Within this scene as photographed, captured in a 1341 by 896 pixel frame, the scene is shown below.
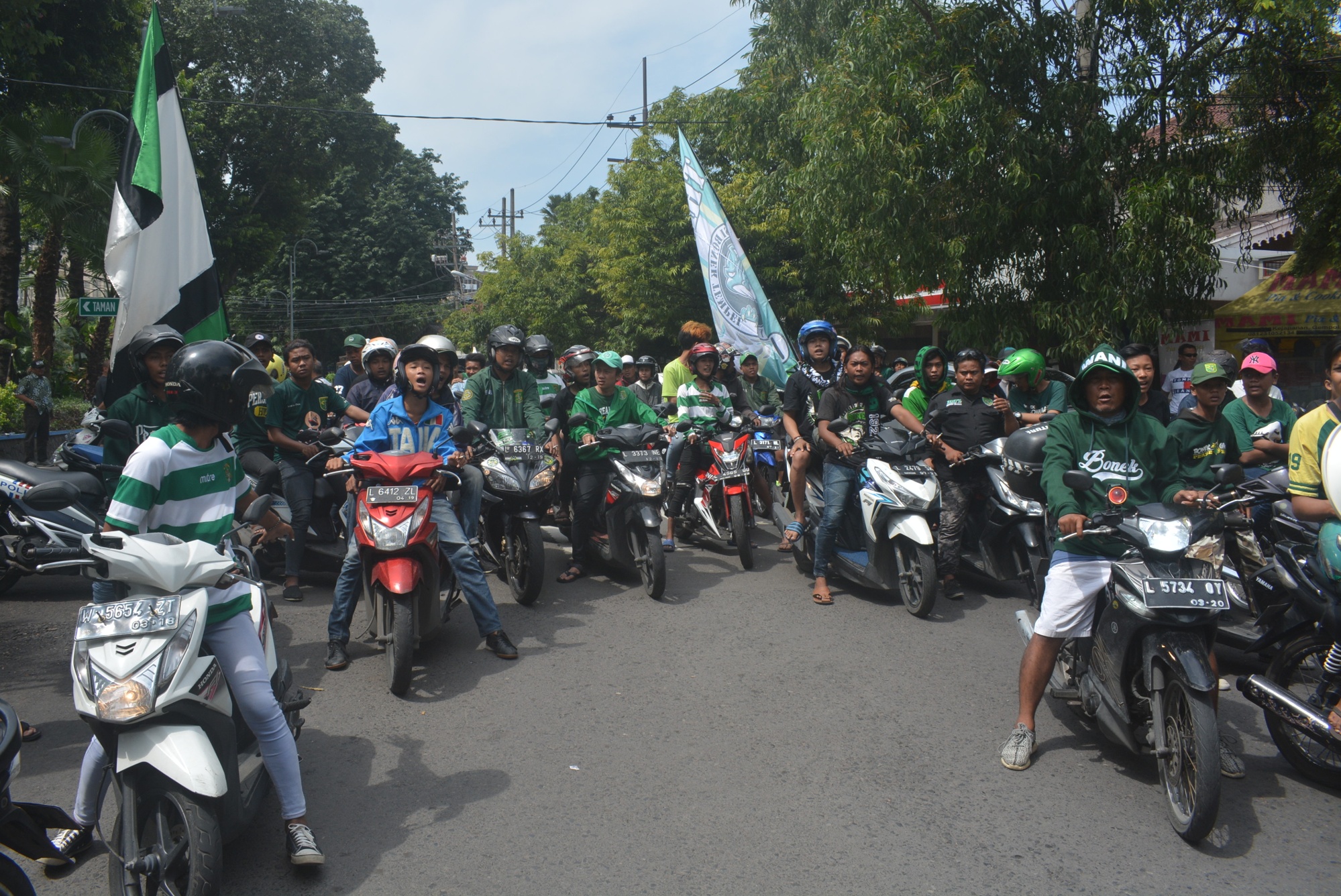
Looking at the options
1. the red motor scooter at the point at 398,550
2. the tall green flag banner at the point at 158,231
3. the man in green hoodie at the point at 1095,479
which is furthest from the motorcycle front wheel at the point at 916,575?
the tall green flag banner at the point at 158,231

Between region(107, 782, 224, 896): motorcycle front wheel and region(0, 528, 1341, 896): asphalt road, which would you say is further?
region(0, 528, 1341, 896): asphalt road

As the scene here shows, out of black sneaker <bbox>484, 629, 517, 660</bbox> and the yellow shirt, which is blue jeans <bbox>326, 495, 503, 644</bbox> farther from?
the yellow shirt

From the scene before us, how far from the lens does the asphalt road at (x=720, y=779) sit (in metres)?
3.53

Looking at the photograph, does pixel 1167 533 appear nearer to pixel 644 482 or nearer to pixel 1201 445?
pixel 1201 445

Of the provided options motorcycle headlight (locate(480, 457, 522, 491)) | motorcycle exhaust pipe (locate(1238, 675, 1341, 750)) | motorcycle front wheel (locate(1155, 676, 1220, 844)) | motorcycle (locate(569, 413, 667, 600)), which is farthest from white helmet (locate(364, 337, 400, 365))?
motorcycle exhaust pipe (locate(1238, 675, 1341, 750))

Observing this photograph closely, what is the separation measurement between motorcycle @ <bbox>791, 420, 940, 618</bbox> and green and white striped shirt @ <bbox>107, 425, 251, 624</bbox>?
14.7ft

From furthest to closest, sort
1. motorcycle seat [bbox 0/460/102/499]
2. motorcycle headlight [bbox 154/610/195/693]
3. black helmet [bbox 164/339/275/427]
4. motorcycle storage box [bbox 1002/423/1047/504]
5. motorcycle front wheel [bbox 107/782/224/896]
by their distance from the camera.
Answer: motorcycle seat [bbox 0/460/102/499] → motorcycle storage box [bbox 1002/423/1047/504] → black helmet [bbox 164/339/275/427] → motorcycle headlight [bbox 154/610/195/693] → motorcycle front wheel [bbox 107/782/224/896]

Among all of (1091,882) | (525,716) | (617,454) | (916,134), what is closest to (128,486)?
(525,716)

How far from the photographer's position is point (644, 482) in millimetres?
7613

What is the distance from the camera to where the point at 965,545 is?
791 cm

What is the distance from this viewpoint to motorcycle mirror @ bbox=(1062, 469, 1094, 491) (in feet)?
13.3

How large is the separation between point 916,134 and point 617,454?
243 inches

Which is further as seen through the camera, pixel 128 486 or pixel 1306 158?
pixel 1306 158

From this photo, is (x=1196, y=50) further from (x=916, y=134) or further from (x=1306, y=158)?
(x=916, y=134)
